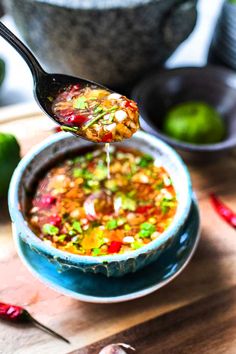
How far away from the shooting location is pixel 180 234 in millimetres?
1451

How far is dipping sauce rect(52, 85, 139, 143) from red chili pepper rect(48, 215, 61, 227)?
0.79ft

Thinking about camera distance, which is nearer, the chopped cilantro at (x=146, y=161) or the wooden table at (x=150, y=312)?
the wooden table at (x=150, y=312)

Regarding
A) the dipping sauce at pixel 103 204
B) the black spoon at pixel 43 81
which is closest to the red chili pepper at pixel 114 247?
the dipping sauce at pixel 103 204

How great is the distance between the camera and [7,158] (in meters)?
1.55

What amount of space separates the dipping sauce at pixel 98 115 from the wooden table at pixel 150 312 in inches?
16.0

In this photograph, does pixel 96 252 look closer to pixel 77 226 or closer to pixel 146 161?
pixel 77 226

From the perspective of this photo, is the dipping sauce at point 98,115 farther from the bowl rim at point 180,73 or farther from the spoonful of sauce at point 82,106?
the bowl rim at point 180,73

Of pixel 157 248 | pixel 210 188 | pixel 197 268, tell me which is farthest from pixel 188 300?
pixel 210 188

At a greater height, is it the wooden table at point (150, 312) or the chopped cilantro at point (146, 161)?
the chopped cilantro at point (146, 161)

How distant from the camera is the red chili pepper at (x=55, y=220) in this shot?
1.41 meters

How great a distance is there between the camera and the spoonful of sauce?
1320 millimetres

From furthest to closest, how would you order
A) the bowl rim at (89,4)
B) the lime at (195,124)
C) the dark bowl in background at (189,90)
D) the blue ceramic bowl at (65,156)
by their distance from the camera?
the dark bowl in background at (189,90) < the lime at (195,124) < the bowl rim at (89,4) < the blue ceramic bowl at (65,156)

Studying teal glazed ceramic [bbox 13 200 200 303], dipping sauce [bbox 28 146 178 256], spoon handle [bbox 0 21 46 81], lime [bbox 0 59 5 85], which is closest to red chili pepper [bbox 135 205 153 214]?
dipping sauce [bbox 28 146 178 256]

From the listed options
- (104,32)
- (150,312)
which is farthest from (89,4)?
(150,312)
